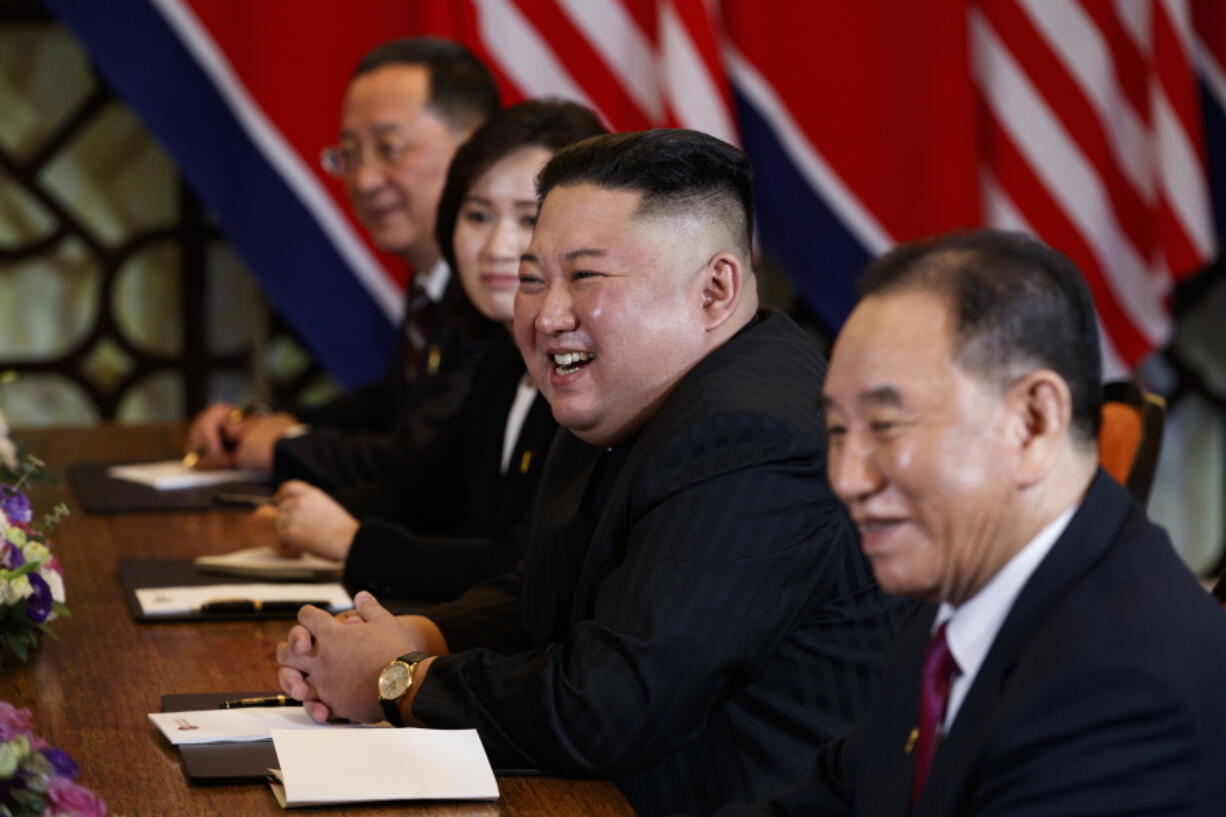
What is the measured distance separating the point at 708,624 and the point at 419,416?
1.87 metres

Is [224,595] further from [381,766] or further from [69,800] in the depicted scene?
[69,800]

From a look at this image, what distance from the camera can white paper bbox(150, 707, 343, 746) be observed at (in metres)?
2.01

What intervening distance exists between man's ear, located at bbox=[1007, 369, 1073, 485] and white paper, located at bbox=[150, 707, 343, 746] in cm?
100

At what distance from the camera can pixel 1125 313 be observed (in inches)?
200

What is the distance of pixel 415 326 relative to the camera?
426 cm

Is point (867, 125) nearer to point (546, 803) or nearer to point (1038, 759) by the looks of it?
point (546, 803)

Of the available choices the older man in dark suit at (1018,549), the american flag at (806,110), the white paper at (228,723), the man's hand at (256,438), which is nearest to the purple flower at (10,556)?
the white paper at (228,723)

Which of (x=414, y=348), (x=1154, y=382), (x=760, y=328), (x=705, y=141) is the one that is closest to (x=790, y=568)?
(x=760, y=328)

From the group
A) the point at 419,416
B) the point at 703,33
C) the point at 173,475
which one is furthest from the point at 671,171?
the point at 703,33

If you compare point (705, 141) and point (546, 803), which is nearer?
point (546, 803)

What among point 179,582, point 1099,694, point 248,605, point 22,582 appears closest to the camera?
point 1099,694

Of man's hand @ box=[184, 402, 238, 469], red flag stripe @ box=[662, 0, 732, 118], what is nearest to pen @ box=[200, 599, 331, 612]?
man's hand @ box=[184, 402, 238, 469]

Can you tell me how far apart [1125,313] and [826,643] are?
10.6 feet

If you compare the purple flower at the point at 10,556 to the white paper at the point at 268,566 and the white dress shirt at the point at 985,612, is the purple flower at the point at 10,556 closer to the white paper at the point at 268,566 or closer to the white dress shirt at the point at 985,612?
the white paper at the point at 268,566
